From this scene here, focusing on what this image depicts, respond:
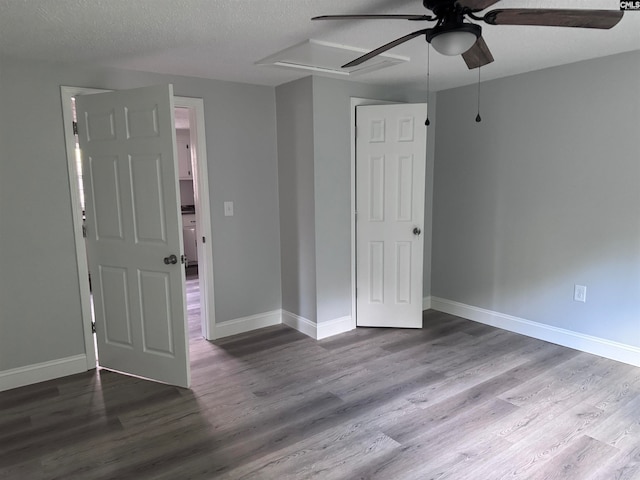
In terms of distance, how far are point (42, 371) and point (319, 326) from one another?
2137 mm

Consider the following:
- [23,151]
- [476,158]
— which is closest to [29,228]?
[23,151]

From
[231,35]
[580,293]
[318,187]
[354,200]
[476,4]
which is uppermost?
[231,35]

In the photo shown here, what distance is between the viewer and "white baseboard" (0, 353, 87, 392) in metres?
2.99

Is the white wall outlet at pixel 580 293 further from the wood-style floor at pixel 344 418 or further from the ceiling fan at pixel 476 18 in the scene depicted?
the ceiling fan at pixel 476 18

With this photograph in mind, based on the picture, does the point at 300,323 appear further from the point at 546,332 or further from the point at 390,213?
the point at 546,332

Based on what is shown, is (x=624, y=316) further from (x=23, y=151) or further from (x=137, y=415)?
(x=23, y=151)

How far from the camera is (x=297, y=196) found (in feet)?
12.7

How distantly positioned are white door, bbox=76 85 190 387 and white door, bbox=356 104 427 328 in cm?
175

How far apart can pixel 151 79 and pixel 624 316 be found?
4016mm

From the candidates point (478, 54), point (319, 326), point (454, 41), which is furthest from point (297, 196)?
point (454, 41)

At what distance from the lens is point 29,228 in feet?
9.69

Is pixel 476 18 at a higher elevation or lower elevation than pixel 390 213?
higher

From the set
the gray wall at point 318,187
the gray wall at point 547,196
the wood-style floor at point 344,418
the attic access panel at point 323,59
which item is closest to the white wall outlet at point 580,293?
the gray wall at point 547,196

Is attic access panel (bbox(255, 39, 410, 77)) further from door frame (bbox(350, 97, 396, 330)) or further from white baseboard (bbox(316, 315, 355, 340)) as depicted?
white baseboard (bbox(316, 315, 355, 340))
